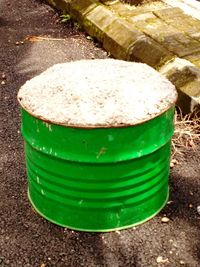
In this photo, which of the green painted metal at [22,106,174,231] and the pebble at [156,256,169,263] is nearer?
the green painted metal at [22,106,174,231]

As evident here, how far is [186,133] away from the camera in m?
4.14

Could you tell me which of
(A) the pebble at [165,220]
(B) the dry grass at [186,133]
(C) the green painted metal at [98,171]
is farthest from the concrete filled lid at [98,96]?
(B) the dry grass at [186,133]

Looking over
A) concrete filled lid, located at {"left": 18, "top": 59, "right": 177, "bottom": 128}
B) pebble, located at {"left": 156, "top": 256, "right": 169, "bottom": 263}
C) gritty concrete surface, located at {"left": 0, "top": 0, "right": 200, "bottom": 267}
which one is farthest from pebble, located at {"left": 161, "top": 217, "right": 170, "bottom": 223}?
concrete filled lid, located at {"left": 18, "top": 59, "right": 177, "bottom": 128}

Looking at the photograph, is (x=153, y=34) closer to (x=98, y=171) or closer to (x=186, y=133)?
(x=186, y=133)

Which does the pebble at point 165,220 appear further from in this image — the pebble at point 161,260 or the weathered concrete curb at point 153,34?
the weathered concrete curb at point 153,34

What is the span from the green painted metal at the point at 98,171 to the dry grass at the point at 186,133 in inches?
32.2

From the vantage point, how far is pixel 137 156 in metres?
2.90

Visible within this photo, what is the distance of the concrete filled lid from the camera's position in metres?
2.81

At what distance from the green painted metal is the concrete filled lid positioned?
0.05 metres

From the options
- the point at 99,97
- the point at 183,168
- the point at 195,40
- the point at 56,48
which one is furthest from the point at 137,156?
the point at 56,48

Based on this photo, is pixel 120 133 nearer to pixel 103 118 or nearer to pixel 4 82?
pixel 103 118

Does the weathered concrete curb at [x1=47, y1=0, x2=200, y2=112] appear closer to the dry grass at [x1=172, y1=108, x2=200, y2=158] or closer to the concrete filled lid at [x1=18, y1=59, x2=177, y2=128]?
the dry grass at [x1=172, y1=108, x2=200, y2=158]

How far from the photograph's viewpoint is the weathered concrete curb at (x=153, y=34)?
442 centimetres

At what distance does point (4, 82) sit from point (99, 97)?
2.43 metres
